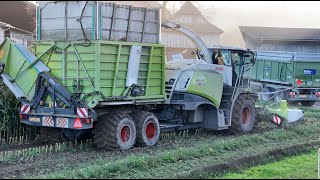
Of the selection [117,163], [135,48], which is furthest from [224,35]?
[117,163]

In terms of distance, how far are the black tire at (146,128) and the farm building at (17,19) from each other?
14035 millimetres

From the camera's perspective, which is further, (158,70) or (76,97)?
(158,70)

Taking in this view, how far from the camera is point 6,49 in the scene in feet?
38.5

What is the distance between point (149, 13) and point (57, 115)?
315cm

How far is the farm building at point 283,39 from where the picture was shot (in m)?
31.2

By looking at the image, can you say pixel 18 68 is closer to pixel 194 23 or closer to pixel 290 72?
pixel 290 72

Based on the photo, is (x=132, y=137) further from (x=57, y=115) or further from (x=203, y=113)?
(x=203, y=113)

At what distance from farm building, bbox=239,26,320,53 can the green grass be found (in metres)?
22.0

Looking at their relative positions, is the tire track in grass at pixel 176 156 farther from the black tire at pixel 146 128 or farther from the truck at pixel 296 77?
the truck at pixel 296 77

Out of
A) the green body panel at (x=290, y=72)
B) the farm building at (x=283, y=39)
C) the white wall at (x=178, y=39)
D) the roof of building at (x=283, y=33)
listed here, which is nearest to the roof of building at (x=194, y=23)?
the white wall at (x=178, y=39)

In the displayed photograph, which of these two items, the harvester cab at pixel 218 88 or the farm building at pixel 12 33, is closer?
the harvester cab at pixel 218 88

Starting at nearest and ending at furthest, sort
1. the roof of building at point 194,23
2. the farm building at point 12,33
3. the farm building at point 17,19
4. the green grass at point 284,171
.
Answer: the green grass at point 284,171 → the farm building at point 12,33 → the farm building at point 17,19 → the roof of building at point 194,23

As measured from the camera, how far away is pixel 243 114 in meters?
15.1

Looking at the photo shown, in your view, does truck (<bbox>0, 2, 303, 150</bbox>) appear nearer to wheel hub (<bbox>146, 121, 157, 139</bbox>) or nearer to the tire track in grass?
wheel hub (<bbox>146, 121, 157, 139</bbox>)
